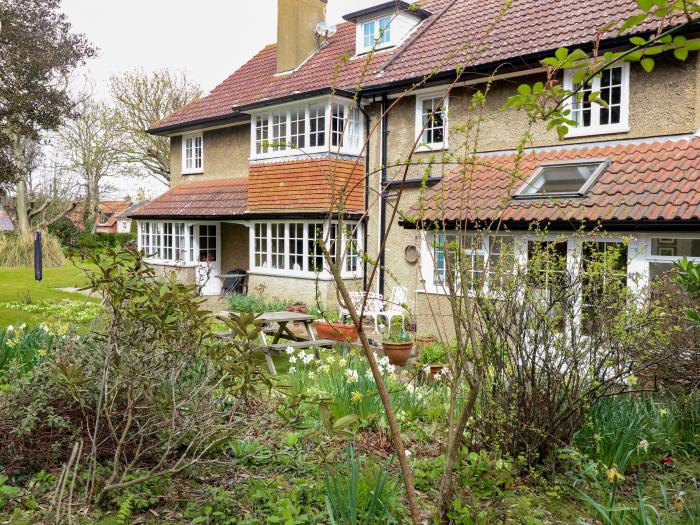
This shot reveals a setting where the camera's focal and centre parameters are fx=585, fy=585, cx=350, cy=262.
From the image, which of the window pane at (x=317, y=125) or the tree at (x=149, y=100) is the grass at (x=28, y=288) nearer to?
the window pane at (x=317, y=125)

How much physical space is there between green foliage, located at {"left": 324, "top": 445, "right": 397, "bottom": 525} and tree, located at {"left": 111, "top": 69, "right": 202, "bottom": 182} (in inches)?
1240

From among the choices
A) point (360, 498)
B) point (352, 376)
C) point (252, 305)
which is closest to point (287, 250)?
point (252, 305)

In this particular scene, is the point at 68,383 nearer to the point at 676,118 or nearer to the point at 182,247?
the point at 676,118

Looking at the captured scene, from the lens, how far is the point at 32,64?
39.4 feet

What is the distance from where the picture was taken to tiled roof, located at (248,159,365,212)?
1517 centimetres

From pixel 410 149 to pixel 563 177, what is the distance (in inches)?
188

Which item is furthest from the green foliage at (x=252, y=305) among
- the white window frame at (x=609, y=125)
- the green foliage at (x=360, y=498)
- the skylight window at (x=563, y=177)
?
the green foliage at (x=360, y=498)

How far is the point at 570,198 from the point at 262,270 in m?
9.81

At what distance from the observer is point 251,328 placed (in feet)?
13.0

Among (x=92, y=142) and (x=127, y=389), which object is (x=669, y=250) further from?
(x=92, y=142)

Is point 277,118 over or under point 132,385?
over

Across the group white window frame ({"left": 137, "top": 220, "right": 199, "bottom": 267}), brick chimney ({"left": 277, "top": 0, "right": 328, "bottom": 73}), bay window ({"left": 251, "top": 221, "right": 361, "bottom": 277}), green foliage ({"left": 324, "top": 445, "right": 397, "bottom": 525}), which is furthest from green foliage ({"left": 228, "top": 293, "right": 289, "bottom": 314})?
green foliage ({"left": 324, "top": 445, "right": 397, "bottom": 525})

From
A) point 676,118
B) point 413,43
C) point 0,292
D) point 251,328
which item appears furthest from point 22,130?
point 676,118

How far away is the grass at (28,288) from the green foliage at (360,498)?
9561 millimetres
